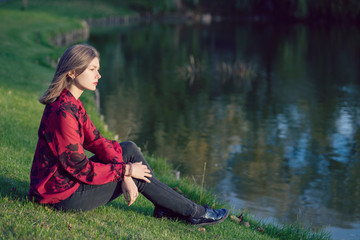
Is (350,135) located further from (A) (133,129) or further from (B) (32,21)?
(B) (32,21)

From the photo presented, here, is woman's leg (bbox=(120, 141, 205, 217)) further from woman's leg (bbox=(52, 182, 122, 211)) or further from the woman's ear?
the woman's ear

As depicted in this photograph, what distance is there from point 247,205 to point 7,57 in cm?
1353

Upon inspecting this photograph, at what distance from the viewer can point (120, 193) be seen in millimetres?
5109

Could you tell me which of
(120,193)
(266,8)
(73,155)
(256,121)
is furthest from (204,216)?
(266,8)

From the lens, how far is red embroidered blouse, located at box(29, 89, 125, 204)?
4.66 meters

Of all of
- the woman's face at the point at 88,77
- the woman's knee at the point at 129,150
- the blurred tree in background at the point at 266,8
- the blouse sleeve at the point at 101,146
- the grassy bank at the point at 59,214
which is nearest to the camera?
the grassy bank at the point at 59,214

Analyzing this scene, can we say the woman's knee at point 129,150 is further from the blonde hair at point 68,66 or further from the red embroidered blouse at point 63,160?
the blonde hair at point 68,66

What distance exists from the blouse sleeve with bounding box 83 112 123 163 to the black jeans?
153 mm

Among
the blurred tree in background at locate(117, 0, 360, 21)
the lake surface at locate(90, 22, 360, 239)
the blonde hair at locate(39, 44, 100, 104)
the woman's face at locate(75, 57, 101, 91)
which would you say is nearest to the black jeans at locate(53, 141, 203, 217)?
the woman's face at locate(75, 57, 101, 91)

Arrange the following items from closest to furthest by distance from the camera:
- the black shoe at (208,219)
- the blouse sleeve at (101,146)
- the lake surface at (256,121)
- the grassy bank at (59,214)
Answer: the grassy bank at (59,214) → the blouse sleeve at (101,146) → the black shoe at (208,219) → the lake surface at (256,121)

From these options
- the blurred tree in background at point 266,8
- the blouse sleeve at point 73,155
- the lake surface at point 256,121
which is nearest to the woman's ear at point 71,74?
the blouse sleeve at point 73,155

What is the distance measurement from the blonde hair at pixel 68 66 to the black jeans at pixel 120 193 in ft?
2.81

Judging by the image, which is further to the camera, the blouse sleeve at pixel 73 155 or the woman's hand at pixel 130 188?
the woman's hand at pixel 130 188

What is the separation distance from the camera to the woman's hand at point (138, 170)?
16.0 feet
